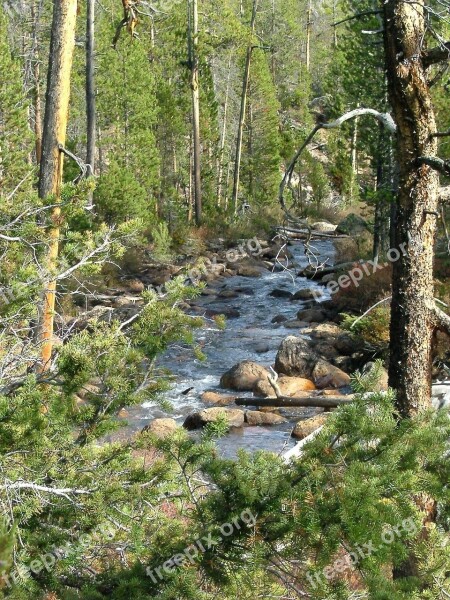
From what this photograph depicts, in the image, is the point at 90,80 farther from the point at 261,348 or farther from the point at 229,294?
the point at 261,348

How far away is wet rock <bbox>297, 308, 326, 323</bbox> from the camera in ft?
57.6

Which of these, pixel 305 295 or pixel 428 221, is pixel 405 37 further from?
pixel 305 295

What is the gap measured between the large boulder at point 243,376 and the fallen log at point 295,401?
0.88m

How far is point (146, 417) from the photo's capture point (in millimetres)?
11727

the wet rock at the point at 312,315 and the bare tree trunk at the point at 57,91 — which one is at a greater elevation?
the bare tree trunk at the point at 57,91

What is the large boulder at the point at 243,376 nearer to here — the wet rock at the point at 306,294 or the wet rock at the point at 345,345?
the wet rock at the point at 345,345

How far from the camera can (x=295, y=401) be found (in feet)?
36.9

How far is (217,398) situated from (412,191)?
27.8 feet

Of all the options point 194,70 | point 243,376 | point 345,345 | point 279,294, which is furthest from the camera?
point 194,70

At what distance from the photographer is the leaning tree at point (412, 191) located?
4316 millimetres

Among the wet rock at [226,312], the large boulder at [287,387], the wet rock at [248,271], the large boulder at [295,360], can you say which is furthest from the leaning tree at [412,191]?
the wet rock at [248,271]

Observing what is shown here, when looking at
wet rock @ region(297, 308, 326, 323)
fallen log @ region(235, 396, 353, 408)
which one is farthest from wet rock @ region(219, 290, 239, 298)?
fallen log @ region(235, 396, 353, 408)

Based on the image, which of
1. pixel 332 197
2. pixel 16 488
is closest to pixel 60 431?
pixel 16 488

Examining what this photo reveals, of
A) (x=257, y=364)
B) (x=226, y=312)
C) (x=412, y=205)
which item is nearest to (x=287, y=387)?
(x=257, y=364)
